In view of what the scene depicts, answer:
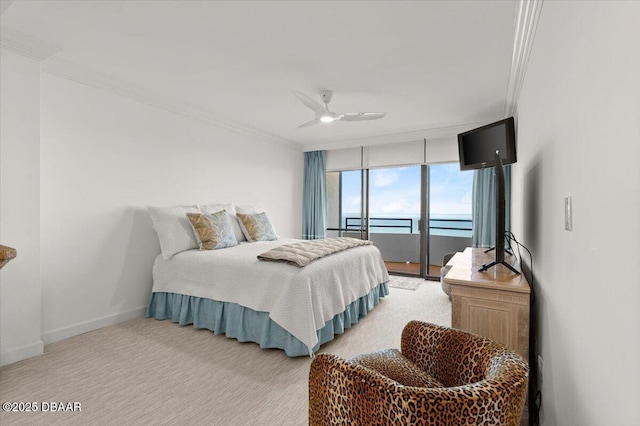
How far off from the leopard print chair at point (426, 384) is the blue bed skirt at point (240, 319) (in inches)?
49.3

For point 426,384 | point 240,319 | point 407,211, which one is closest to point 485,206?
point 407,211

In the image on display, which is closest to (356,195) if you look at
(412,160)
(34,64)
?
(412,160)

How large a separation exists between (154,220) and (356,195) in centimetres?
370

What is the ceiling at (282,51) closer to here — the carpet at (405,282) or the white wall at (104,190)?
the white wall at (104,190)

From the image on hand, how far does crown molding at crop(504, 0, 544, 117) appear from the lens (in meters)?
1.94

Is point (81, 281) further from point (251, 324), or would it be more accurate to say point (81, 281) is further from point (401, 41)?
point (401, 41)

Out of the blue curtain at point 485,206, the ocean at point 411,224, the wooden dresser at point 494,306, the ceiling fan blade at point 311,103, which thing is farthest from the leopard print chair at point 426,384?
the ocean at point 411,224

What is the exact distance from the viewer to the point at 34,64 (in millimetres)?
2598

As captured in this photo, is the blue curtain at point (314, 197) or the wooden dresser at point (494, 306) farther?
the blue curtain at point (314, 197)

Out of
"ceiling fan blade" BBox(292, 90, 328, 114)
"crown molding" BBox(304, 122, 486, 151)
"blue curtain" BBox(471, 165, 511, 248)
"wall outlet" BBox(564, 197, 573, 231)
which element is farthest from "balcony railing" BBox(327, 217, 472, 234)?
"wall outlet" BBox(564, 197, 573, 231)

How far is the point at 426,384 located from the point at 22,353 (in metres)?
3.10

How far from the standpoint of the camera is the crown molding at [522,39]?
6.38 ft

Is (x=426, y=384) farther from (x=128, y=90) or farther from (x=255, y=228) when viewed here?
(x=128, y=90)

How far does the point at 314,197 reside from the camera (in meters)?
6.31
